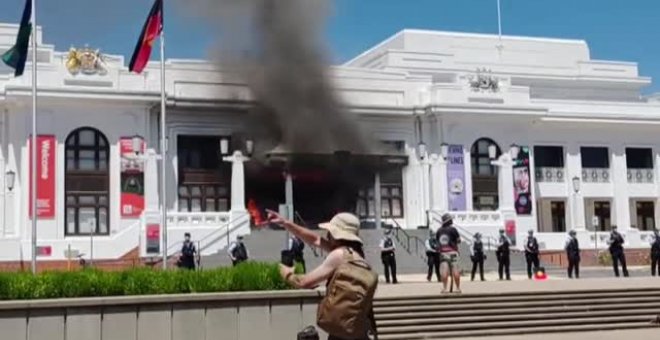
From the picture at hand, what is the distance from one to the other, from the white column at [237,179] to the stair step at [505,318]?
974 inches

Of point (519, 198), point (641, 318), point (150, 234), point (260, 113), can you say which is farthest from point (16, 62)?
point (519, 198)

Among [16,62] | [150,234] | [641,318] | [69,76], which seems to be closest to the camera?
[641,318]

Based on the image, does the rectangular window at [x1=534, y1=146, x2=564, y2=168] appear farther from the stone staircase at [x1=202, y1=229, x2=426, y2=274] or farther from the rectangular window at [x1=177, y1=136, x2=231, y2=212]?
the rectangular window at [x1=177, y1=136, x2=231, y2=212]

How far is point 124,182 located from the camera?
4084cm

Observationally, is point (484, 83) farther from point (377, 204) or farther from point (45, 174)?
point (45, 174)

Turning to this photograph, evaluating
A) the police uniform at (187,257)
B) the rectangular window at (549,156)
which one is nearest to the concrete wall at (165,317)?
the police uniform at (187,257)

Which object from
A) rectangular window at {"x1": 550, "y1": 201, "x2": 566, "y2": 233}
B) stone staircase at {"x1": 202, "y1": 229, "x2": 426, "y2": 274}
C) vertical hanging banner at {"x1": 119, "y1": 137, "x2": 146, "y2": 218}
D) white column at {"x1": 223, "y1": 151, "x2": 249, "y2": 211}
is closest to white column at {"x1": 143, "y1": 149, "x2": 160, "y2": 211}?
vertical hanging banner at {"x1": 119, "y1": 137, "x2": 146, "y2": 218}

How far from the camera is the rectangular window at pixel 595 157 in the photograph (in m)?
51.2

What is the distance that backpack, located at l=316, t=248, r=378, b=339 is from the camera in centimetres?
615

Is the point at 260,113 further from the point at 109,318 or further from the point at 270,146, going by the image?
the point at 109,318

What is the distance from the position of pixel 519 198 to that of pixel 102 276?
35.3 m

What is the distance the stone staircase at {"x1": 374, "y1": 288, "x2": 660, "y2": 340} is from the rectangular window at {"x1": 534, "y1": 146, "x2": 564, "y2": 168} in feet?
100

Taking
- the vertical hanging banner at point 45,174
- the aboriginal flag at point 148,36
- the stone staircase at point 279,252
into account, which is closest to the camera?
the aboriginal flag at point 148,36

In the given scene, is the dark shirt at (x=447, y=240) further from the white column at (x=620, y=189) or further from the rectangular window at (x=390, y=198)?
the white column at (x=620, y=189)
